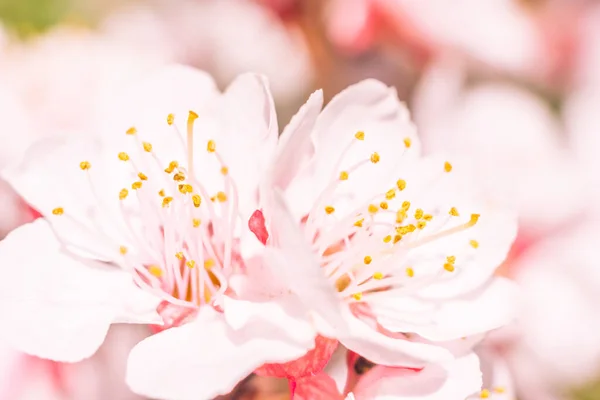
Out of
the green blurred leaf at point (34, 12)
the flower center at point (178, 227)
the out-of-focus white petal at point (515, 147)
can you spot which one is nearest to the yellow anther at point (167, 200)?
the flower center at point (178, 227)

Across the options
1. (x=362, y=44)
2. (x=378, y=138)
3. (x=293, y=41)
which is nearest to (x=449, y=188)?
(x=378, y=138)

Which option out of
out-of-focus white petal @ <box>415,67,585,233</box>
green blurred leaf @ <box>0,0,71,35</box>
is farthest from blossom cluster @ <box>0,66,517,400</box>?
green blurred leaf @ <box>0,0,71,35</box>

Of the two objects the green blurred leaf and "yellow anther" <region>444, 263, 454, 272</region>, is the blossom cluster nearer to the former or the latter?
"yellow anther" <region>444, 263, 454, 272</region>

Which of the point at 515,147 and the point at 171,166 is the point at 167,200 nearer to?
the point at 171,166

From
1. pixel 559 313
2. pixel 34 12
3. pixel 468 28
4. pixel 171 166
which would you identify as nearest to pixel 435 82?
pixel 468 28

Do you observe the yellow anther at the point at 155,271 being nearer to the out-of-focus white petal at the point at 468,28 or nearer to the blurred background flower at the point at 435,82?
the blurred background flower at the point at 435,82

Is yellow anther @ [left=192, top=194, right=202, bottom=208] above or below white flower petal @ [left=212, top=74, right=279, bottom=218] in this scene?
below

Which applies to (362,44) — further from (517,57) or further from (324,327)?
(324,327)
